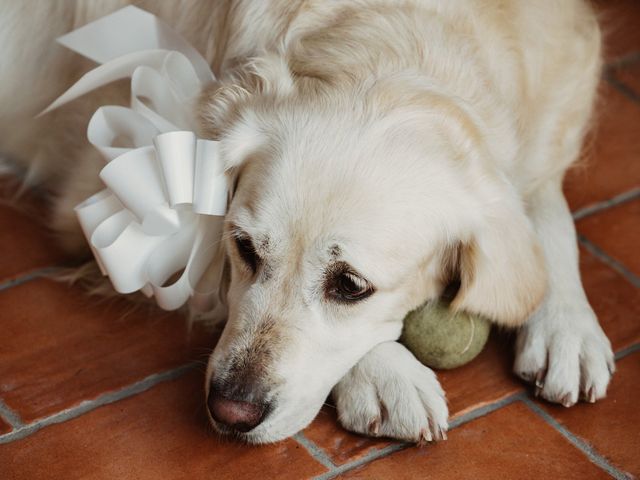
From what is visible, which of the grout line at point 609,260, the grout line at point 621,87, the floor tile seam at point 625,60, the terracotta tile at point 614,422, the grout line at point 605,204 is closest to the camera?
the terracotta tile at point 614,422

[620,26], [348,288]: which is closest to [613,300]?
[348,288]

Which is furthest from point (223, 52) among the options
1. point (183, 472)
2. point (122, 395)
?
point (183, 472)

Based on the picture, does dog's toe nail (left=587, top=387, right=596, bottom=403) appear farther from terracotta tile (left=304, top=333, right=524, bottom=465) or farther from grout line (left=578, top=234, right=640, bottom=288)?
grout line (left=578, top=234, right=640, bottom=288)

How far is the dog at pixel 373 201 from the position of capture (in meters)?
1.69

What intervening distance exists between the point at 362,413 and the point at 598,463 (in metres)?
0.47

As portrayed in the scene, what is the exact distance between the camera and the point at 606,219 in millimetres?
2590

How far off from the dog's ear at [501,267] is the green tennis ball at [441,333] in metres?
0.05

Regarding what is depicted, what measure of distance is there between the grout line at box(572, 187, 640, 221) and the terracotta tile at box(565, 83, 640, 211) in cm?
1

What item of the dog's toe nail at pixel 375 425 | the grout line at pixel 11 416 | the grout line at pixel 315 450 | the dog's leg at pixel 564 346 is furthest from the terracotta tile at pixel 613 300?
the grout line at pixel 11 416

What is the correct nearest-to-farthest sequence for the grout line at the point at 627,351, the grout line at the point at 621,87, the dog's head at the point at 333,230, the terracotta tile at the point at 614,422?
the dog's head at the point at 333,230
the terracotta tile at the point at 614,422
the grout line at the point at 627,351
the grout line at the point at 621,87

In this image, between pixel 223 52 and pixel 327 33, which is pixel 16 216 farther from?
pixel 327 33

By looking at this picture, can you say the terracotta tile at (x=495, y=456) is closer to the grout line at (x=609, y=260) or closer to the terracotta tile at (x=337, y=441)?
the terracotta tile at (x=337, y=441)

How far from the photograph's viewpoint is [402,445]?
1.85 meters

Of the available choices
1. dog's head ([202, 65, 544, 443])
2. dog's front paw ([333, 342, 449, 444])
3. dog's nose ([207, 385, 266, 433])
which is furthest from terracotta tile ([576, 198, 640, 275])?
dog's nose ([207, 385, 266, 433])
